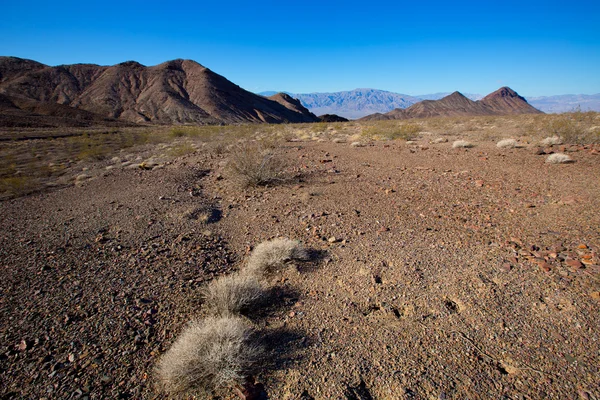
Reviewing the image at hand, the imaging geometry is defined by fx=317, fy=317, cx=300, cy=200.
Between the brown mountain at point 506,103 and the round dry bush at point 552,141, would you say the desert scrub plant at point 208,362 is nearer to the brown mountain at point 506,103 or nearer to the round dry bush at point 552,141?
the round dry bush at point 552,141

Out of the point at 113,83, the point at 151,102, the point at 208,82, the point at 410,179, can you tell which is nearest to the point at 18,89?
the point at 113,83

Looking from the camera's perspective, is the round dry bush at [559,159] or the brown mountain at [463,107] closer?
the round dry bush at [559,159]

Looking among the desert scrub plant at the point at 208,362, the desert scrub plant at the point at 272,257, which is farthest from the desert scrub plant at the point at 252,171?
the desert scrub plant at the point at 208,362

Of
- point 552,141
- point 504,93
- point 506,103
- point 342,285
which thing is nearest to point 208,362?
point 342,285

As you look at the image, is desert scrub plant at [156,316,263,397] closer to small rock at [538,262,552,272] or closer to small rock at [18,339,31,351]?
small rock at [18,339,31,351]

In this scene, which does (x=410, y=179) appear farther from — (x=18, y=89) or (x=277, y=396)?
(x=18, y=89)

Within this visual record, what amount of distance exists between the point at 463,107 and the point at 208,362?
165935mm

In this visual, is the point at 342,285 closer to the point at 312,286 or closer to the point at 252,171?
the point at 312,286

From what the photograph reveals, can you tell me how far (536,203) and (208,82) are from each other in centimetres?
9711

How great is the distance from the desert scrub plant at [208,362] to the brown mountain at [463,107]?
450ft

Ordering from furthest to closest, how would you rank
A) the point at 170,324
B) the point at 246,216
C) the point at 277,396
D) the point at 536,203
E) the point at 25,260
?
the point at 246,216, the point at 536,203, the point at 25,260, the point at 170,324, the point at 277,396

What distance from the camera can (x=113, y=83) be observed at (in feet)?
277

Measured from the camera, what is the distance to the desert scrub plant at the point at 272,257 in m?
4.25

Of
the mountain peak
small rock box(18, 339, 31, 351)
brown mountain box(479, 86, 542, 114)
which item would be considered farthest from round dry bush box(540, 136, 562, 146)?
the mountain peak
